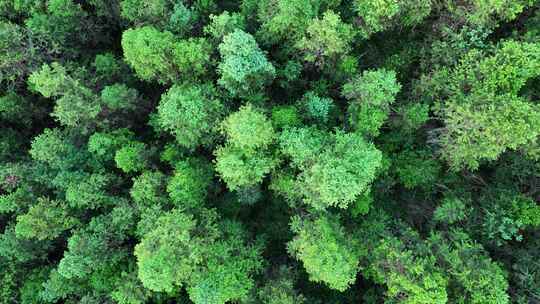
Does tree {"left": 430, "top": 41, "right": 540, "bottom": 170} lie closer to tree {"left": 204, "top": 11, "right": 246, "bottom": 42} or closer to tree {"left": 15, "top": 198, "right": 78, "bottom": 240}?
tree {"left": 204, "top": 11, "right": 246, "bottom": 42}

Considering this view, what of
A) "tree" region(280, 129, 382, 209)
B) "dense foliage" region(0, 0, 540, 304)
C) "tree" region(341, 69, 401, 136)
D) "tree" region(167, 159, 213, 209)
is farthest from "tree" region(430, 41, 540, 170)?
"tree" region(167, 159, 213, 209)

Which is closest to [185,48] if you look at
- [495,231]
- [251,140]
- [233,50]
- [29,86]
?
[233,50]

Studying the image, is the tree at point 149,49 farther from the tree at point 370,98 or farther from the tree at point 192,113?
the tree at point 370,98

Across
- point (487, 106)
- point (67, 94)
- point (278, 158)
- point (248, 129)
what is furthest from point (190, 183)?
point (487, 106)

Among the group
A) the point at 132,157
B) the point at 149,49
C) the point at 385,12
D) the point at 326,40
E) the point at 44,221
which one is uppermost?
the point at 385,12

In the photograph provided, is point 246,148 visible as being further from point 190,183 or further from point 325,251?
point 325,251

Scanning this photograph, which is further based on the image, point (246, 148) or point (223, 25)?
Result: point (223, 25)

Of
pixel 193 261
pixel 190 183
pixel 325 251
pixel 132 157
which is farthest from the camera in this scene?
pixel 132 157

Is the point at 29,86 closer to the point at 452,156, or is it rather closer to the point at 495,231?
the point at 452,156
